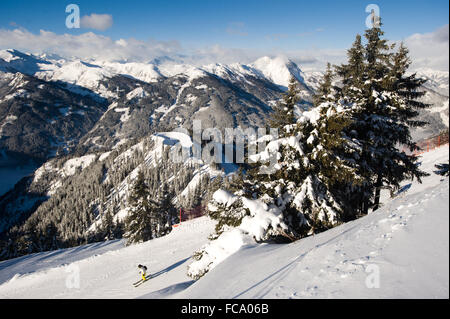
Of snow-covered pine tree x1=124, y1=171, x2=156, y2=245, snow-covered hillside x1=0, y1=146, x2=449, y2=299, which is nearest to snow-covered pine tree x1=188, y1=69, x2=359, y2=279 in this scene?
snow-covered hillside x1=0, y1=146, x2=449, y2=299

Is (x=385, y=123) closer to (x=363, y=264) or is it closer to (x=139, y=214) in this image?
(x=363, y=264)

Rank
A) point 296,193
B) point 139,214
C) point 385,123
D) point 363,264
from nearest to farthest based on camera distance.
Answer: point 363,264 < point 296,193 < point 385,123 < point 139,214

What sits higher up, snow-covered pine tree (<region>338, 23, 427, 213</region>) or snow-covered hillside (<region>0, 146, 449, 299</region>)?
snow-covered pine tree (<region>338, 23, 427, 213</region>)

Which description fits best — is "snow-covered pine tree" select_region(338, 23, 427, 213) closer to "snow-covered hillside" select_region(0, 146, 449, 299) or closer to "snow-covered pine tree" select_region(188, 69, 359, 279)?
"snow-covered pine tree" select_region(188, 69, 359, 279)

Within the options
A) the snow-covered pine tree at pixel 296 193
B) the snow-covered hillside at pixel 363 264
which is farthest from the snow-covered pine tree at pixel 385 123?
the snow-covered hillside at pixel 363 264

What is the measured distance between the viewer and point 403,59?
14.2 m

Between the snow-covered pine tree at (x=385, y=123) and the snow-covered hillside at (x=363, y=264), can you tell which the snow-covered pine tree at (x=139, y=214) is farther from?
the snow-covered pine tree at (x=385, y=123)

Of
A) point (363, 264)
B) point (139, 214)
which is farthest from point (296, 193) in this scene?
point (139, 214)

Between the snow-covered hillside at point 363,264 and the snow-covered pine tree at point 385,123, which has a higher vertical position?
the snow-covered pine tree at point 385,123

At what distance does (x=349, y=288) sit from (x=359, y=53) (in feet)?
63.0

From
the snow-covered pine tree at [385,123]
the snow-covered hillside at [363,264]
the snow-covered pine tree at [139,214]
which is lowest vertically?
the snow-covered pine tree at [139,214]

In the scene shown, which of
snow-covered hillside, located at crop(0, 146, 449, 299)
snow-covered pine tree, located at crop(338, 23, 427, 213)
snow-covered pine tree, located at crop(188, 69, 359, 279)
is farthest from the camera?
snow-covered pine tree, located at crop(338, 23, 427, 213)
